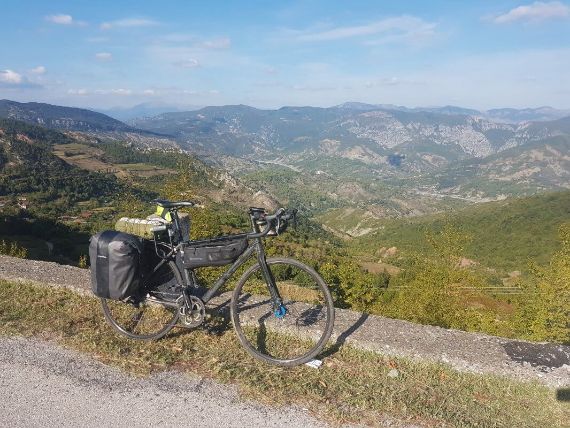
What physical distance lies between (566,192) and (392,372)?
187m

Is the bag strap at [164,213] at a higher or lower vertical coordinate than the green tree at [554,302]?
higher

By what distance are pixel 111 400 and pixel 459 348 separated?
4.06 meters

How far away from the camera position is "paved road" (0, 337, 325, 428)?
3.81 m

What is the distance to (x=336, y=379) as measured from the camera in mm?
4582

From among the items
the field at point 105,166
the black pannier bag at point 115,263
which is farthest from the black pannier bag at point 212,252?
the field at point 105,166

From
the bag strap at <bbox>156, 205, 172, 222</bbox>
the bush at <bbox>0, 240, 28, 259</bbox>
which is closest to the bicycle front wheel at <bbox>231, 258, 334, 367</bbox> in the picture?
the bag strap at <bbox>156, 205, 172, 222</bbox>

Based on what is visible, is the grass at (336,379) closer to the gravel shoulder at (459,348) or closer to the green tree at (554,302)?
the gravel shoulder at (459,348)

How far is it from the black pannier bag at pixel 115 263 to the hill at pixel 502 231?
333 ft

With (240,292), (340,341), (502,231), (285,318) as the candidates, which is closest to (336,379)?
(340,341)

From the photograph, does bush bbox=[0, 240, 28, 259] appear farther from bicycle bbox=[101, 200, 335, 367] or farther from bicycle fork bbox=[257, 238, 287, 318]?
bicycle fork bbox=[257, 238, 287, 318]

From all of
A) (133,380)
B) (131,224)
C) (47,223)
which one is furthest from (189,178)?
(47,223)

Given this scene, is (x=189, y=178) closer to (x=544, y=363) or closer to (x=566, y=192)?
(x=544, y=363)

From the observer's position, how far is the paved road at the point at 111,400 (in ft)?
12.5

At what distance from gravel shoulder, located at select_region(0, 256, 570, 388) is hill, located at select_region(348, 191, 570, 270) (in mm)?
99409
